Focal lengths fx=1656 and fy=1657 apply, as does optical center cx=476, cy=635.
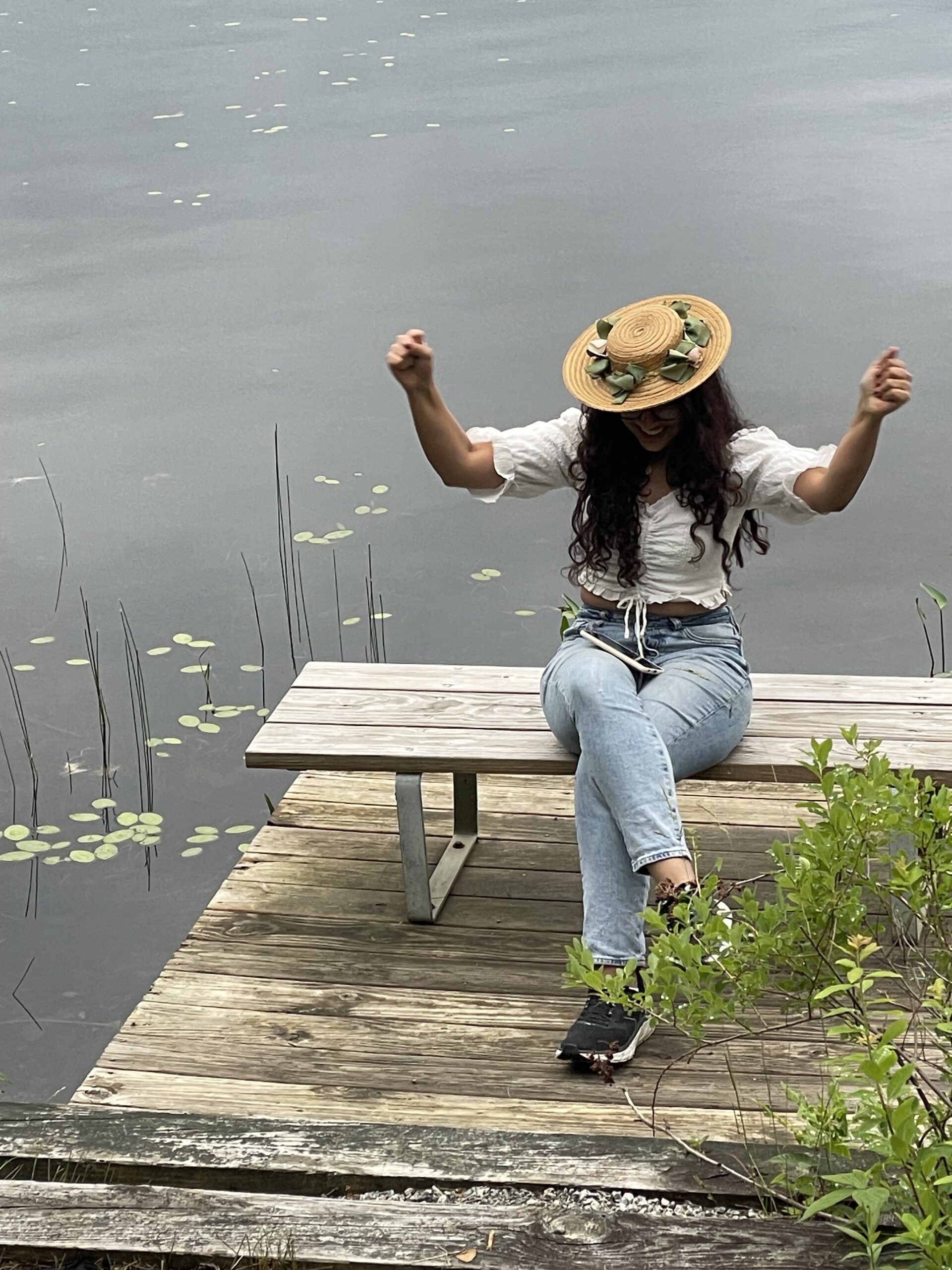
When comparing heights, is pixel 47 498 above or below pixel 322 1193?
below

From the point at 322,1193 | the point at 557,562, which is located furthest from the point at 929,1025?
the point at 557,562

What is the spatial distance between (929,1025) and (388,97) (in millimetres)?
11381

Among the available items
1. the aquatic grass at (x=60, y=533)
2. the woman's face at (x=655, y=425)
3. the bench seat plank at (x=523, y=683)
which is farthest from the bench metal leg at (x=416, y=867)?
the aquatic grass at (x=60, y=533)

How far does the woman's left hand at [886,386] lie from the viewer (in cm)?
271

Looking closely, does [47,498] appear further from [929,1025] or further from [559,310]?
[929,1025]

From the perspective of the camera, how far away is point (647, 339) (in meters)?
2.90

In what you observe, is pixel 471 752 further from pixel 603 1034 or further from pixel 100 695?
pixel 100 695

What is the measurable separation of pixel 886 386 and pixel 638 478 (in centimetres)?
48

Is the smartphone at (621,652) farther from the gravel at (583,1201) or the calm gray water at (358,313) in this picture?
the gravel at (583,1201)

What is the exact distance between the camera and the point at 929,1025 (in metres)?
1.63

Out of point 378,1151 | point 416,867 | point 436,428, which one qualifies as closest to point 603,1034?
point 416,867

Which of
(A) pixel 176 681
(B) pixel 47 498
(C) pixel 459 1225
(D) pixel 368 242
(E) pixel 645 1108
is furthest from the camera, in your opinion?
Answer: (D) pixel 368 242

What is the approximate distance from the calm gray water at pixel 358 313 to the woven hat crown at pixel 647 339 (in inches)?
65.2

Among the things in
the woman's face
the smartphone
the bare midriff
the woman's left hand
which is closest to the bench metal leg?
the smartphone
